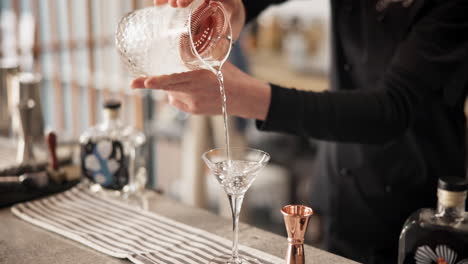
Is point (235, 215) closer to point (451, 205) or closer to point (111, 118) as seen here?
point (451, 205)

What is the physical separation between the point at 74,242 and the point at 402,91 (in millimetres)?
870

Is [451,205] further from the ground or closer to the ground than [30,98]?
closer to the ground

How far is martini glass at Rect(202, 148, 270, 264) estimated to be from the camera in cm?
113

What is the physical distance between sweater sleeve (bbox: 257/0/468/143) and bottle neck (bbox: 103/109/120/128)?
403 mm

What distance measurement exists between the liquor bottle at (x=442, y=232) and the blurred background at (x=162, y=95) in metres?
1.43

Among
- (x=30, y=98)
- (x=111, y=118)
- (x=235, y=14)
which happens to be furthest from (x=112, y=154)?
(x=235, y=14)

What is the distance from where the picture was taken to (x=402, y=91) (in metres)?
1.50

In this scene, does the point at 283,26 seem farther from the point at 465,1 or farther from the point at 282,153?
the point at 465,1

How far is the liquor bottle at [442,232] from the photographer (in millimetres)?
1069

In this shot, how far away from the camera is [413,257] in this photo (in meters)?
1.12

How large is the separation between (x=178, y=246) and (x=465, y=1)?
931 mm

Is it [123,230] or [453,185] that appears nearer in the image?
[453,185]

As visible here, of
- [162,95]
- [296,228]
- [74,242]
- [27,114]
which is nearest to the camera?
[296,228]

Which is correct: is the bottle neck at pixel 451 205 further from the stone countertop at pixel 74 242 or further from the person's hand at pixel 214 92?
the person's hand at pixel 214 92
